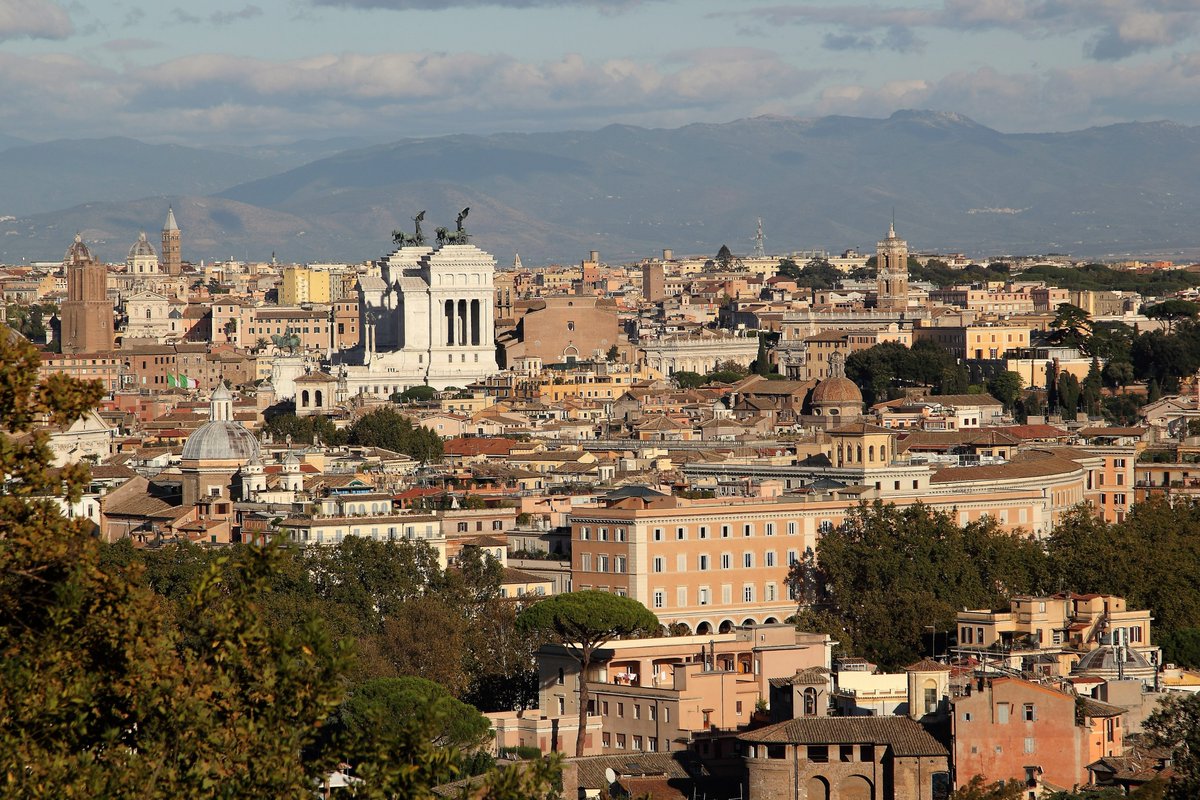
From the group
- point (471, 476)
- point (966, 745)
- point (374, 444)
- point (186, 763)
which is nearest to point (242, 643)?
point (186, 763)

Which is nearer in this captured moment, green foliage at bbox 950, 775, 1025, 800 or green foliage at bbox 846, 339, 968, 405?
green foliage at bbox 950, 775, 1025, 800

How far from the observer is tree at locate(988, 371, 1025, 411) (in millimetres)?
95650

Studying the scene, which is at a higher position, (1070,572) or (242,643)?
(242,643)

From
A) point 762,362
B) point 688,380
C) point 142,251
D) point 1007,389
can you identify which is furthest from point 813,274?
point 1007,389

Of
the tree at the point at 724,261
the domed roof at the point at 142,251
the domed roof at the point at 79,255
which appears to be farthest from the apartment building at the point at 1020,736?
the domed roof at the point at 142,251

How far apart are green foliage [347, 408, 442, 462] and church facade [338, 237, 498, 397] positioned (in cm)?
2835

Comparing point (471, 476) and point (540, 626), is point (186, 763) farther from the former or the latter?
point (471, 476)

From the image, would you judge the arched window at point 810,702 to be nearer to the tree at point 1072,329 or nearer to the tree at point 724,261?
the tree at point 1072,329

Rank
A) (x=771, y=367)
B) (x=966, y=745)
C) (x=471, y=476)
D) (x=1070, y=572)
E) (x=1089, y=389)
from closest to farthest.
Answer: (x=966, y=745)
(x=1070, y=572)
(x=471, y=476)
(x=1089, y=389)
(x=771, y=367)

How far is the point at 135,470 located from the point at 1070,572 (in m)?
24.4

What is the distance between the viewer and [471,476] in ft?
213

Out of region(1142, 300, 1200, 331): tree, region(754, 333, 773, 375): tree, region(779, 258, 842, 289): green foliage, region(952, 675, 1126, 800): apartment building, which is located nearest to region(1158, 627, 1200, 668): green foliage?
region(952, 675, 1126, 800): apartment building

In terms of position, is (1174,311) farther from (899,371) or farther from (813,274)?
(813,274)

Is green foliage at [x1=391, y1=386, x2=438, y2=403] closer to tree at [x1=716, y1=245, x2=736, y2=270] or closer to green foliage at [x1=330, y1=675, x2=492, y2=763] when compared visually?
green foliage at [x1=330, y1=675, x2=492, y2=763]
